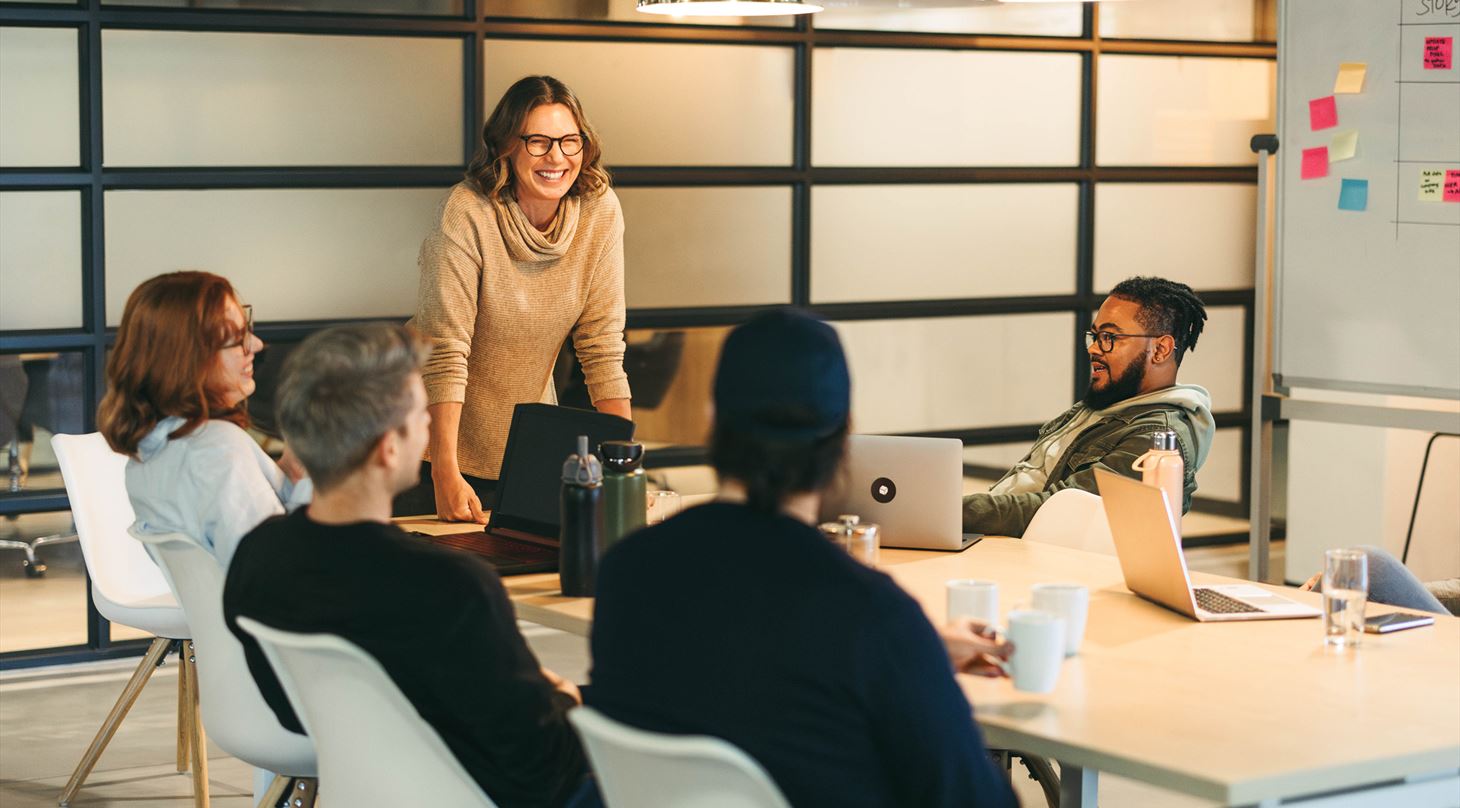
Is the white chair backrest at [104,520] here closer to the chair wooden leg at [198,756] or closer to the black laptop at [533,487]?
the chair wooden leg at [198,756]

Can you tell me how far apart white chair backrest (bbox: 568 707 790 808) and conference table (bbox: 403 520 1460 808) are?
0.81ft

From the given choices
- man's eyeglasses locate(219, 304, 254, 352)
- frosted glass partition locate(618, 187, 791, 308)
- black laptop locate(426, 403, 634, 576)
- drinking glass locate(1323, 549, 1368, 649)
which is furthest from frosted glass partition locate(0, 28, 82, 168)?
drinking glass locate(1323, 549, 1368, 649)

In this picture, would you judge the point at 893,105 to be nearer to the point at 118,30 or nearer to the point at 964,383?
the point at 964,383

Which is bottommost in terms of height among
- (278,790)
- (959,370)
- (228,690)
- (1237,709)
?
(278,790)

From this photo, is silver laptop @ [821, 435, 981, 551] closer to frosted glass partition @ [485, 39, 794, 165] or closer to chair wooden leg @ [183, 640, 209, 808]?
chair wooden leg @ [183, 640, 209, 808]

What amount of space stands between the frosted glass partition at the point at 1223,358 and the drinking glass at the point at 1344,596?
4.16 m

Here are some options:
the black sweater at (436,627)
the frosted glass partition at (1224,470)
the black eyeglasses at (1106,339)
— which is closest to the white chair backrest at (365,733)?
the black sweater at (436,627)

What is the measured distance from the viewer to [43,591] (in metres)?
4.84

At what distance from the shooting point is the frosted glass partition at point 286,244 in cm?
482

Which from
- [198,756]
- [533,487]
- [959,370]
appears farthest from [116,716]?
[959,370]

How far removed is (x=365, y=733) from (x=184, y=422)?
888mm

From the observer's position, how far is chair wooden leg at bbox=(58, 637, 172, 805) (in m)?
3.69

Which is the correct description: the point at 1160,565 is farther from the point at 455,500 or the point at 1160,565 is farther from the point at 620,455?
the point at 455,500

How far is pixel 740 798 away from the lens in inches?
65.9
